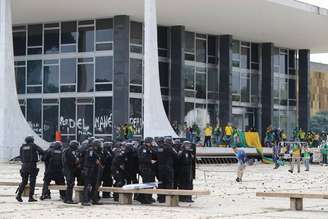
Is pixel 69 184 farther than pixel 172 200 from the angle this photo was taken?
Yes

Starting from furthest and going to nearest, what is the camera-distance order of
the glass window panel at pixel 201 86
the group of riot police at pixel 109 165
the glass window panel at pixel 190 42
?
the glass window panel at pixel 201 86 → the glass window panel at pixel 190 42 → the group of riot police at pixel 109 165

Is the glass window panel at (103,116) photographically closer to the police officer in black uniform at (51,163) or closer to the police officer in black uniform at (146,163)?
the police officer in black uniform at (51,163)

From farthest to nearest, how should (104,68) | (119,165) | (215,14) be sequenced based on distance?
(104,68)
(215,14)
(119,165)

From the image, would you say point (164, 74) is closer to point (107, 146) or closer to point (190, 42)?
point (190, 42)

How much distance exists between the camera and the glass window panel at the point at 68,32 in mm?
45219

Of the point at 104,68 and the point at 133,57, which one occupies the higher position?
the point at 133,57

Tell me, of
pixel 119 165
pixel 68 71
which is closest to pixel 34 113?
pixel 68 71

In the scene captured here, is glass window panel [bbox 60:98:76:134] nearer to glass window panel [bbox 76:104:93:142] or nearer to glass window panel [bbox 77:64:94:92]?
glass window panel [bbox 76:104:93:142]

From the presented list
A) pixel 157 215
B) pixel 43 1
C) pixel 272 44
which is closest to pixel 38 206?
pixel 157 215

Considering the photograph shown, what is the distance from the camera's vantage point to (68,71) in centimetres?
4538

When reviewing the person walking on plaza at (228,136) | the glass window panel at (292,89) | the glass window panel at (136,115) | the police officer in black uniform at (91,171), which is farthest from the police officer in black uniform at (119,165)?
the glass window panel at (292,89)

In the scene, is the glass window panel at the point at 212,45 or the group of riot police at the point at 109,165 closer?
the group of riot police at the point at 109,165

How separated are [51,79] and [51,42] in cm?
231

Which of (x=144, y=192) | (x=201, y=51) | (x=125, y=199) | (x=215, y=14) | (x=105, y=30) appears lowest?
(x=125, y=199)
